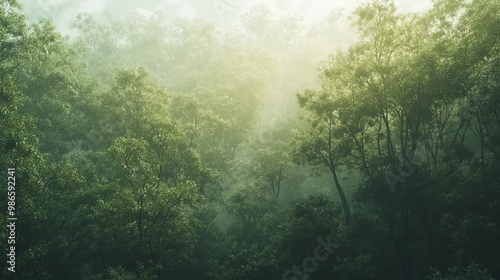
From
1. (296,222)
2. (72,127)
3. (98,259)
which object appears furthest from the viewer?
(72,127)

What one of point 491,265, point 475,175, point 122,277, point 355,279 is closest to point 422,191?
point 475,175

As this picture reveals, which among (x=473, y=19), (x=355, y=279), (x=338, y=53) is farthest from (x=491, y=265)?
(x=338, y=53)

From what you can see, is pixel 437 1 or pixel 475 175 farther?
pixel 437 1

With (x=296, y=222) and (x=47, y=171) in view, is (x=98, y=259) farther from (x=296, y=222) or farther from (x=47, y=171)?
(x=296, y=222)

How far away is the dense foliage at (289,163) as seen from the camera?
Answer: 60.4 ft

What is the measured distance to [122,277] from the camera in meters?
18.3

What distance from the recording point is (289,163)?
33.3 meters

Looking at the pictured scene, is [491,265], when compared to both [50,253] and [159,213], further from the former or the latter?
[50,253]

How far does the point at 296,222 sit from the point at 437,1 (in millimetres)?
18408

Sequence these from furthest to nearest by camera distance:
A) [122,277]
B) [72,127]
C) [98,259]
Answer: [72,127] < [98,259] < [122,277]

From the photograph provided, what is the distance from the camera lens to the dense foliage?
725 inches

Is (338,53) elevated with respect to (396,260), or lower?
elevated

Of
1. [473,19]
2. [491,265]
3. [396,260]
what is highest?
[473,19]

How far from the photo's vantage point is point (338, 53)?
73.0ft
